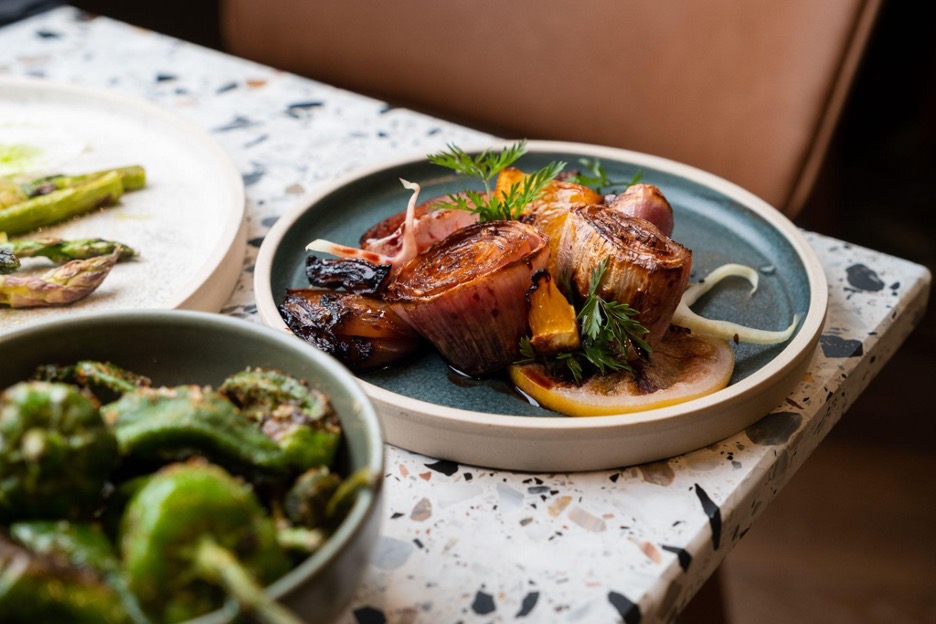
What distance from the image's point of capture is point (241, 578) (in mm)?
548

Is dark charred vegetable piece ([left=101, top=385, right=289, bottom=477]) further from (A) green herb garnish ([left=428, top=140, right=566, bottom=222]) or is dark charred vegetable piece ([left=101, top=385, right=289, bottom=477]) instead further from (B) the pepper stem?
(A) green herb garnish ([left=428, top=140, right=566, bottom=222])

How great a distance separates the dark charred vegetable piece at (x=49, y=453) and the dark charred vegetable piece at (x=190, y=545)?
0.21ft

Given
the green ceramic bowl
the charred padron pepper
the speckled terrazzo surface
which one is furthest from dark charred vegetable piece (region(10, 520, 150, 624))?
the speckled terrazzo surface

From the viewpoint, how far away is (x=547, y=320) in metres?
1.04

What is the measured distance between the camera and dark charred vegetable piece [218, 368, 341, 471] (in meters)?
0.75

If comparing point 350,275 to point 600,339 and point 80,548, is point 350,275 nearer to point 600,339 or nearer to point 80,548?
point 600,339

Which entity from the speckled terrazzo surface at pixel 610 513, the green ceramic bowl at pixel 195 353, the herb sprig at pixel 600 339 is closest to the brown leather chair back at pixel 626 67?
the speckled terrazzo surface at pixel 610 513

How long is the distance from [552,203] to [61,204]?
80 centimetres

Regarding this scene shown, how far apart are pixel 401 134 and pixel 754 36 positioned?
0.80 meters

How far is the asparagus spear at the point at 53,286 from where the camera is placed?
1241 mm

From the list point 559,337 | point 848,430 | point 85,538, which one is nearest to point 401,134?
point 559,337

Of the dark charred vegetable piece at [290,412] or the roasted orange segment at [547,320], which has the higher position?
the dark charred vegetable piece at [290,412]

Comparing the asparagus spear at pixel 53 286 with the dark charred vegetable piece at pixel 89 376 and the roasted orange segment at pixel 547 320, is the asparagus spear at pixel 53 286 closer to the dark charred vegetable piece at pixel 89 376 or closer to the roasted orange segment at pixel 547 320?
the dark charred vegetable piece at pixel 89 376

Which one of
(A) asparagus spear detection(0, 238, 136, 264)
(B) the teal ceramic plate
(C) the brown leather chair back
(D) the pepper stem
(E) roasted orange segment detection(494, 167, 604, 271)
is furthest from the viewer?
(C) the brown leather chair back
